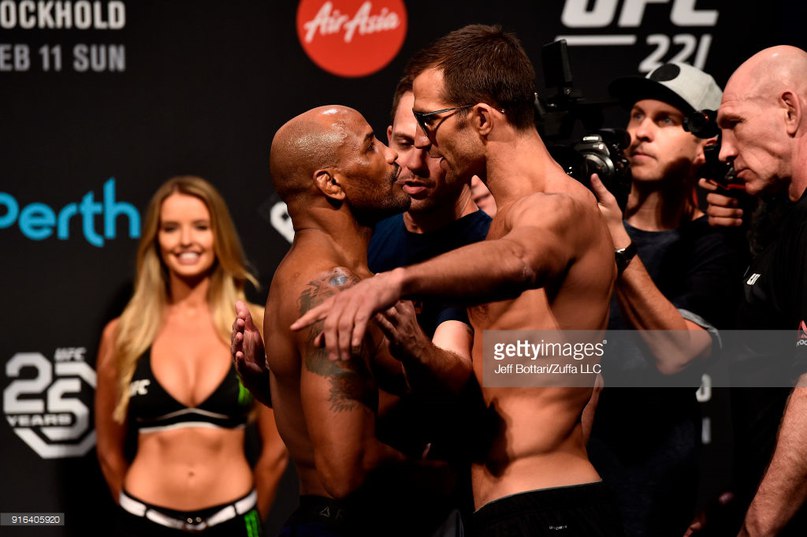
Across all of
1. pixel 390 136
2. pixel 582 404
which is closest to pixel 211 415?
pixel 390 136

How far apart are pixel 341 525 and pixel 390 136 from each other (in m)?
1.27

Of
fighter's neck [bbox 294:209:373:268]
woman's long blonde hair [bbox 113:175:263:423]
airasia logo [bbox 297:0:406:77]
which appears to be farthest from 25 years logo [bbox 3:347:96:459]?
fighter's neck [bbox 294:209:373:268]

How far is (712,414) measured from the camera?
4184 mm

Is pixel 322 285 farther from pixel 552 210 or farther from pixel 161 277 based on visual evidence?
pixel 161 277

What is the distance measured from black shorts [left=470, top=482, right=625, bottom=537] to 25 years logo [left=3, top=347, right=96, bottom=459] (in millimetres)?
2418

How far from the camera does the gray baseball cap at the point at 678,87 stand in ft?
10.6

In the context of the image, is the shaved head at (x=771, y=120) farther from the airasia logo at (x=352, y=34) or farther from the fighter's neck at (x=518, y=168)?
the airasia logo at (x=352, y=34)

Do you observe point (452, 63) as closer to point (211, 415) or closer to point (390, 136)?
point (390, 136)

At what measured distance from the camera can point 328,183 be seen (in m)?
2.40

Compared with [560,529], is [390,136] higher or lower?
higher

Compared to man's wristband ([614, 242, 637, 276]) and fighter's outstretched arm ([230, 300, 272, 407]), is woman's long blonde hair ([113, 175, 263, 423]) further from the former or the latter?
man's wristband ([614, 242, 637, 276])

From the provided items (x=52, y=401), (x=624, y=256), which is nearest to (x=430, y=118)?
(x=624, y=256)

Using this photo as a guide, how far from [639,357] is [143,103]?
2309 mm

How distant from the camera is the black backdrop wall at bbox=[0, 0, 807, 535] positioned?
4109mm
